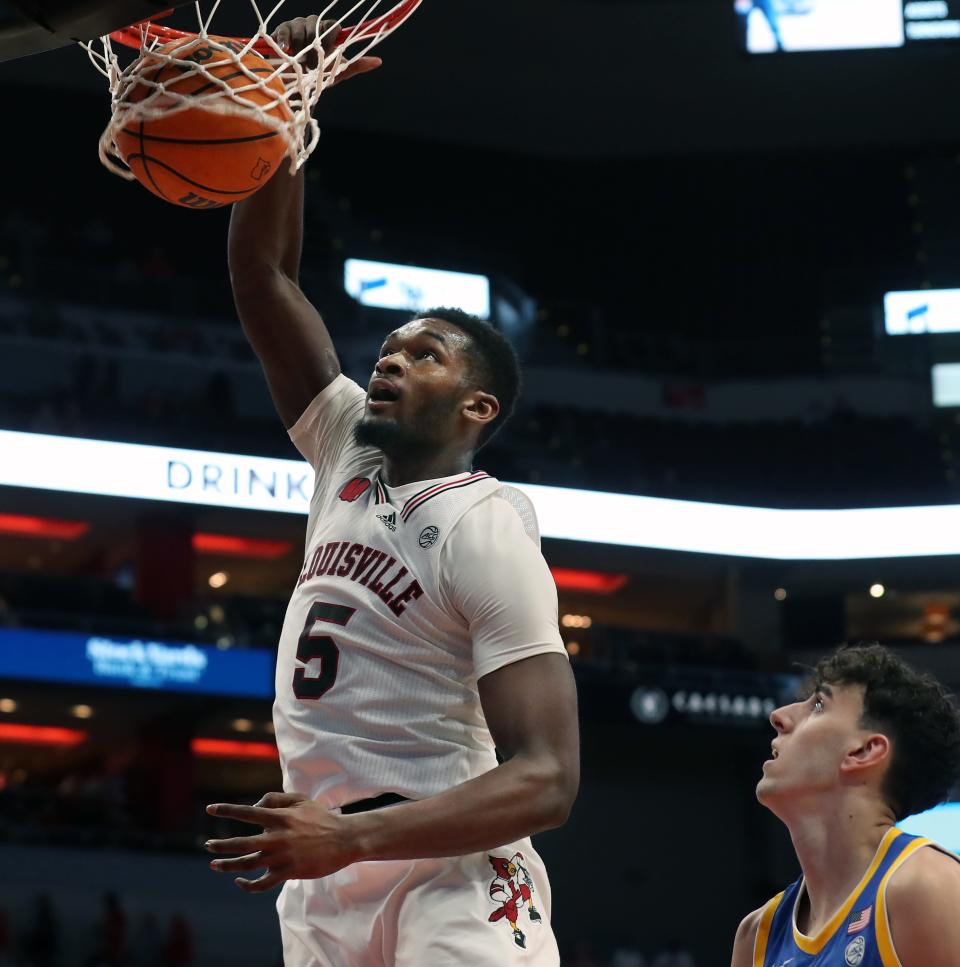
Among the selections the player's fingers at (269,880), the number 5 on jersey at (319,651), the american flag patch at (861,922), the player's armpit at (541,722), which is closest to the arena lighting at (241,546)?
the number 5 on jersey at (319,651)

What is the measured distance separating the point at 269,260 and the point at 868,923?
1838mm

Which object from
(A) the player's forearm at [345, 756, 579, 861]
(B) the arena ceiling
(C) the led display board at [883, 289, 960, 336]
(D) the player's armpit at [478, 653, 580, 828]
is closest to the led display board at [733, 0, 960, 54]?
(B) the arena ceiling

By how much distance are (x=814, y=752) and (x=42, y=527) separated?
18.8 metres

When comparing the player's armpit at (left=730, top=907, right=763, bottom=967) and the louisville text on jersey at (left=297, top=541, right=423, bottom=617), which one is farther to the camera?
the player's armpit at (left=730, top=907, right=763, bottom=967)

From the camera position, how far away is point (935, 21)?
18984mm

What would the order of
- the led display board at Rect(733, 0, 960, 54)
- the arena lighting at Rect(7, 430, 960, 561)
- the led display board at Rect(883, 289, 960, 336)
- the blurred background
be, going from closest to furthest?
the arena lighting at Rect(7, 430, 960, 561) < the blurred background < the led display board at Rect(733, 0, 960, 54) < the led display board at Rect(883, 289, 960, 336)

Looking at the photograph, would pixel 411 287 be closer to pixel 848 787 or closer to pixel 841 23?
pixel 841 23

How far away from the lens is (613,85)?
73.0 ft

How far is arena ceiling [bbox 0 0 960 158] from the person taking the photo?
20.8 m

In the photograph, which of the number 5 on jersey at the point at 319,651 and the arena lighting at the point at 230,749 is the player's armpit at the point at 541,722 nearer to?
the number 5 on jersey at the point at 319,651

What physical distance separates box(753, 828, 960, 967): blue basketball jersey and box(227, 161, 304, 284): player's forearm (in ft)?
5.65

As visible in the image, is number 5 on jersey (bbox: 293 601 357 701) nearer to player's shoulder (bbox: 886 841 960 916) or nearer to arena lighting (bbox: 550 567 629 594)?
player's shoulder (bbox: 886 841 960 916)

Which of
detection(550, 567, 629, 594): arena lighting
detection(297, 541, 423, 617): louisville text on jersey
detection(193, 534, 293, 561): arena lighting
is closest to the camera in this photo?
detection(297, 541, 423, 617): louisville text on jersey

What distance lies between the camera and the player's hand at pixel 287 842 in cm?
231
